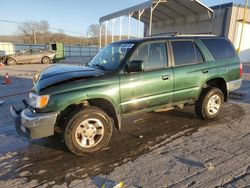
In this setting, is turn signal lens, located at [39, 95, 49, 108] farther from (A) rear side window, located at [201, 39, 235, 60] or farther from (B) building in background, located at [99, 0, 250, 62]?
(B) building in background, located at [99, 0, 250, 62]

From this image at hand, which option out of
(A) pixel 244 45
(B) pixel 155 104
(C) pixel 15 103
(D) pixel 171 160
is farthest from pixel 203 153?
(A) pixel 244 45

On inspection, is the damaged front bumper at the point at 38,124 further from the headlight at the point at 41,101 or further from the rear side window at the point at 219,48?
the rear side window at the point at 219,48

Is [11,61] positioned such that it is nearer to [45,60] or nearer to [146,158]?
[45,60]

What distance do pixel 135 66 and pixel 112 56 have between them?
33.1 inches

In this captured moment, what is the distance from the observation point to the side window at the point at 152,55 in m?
4.16

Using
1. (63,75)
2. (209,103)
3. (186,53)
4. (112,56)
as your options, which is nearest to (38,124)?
(63,75)

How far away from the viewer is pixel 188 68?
4605 mm

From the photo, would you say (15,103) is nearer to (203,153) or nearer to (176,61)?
(176,61)

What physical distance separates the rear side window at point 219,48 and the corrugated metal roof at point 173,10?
1191cm

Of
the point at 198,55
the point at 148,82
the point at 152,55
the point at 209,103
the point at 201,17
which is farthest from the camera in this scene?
the point at 201,17

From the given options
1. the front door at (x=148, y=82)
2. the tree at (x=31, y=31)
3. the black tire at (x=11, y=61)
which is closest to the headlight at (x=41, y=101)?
the front door at (x=148, y=82)

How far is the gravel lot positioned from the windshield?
143cm

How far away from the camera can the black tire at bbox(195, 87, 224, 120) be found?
500 centimetres

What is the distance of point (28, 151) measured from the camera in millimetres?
3820
